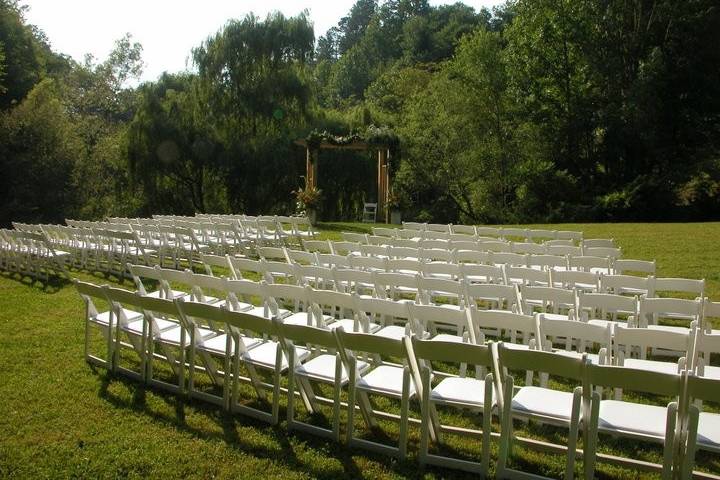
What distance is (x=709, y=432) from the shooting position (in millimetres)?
3211

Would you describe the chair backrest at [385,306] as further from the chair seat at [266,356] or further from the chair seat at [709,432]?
the chair seat at [709,432]

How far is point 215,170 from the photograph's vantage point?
25500 millimetres

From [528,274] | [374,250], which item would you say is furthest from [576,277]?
[374,250]

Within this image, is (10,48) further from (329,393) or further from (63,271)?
(329,393)

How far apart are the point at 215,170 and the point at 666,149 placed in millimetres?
17907

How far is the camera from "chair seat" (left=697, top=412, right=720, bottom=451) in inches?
122

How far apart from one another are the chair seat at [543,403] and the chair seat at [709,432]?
62cm

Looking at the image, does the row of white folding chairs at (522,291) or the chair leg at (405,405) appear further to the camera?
the row of white folding chairs at (522,291)

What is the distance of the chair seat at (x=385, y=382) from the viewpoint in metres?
3.77

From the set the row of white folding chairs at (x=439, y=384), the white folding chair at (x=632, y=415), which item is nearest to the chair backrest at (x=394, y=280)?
the row of white folding chairs at (x=439, y=384)

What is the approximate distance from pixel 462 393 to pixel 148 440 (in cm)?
191

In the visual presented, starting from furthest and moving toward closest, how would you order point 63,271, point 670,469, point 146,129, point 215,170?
1. point 215,170
2. point 146,129
3. point 63,271
4. point 670,469

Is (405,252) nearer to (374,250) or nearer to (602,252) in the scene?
(374,250)

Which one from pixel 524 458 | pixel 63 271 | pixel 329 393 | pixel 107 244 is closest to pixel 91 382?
pixel 329 393
